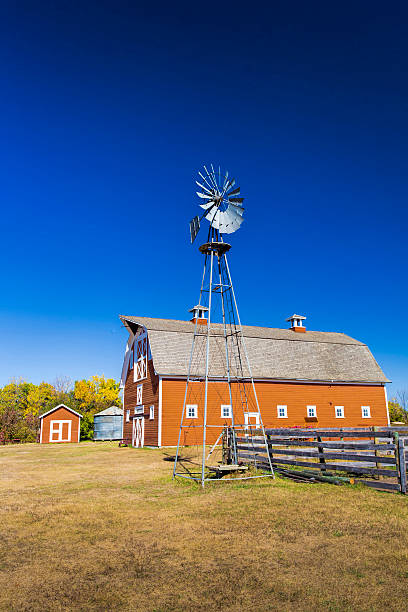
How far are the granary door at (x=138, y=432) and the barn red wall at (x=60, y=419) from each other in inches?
504

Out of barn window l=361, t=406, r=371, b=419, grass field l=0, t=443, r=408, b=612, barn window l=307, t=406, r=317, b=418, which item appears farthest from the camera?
barn window l=361, t=406, r=371, b=419

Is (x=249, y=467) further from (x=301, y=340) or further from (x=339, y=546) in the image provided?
(x=301, y=340)

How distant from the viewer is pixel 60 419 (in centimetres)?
4550

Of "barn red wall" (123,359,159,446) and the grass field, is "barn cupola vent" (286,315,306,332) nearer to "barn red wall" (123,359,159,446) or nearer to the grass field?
→ "barn red wall" (123,359,159,446)

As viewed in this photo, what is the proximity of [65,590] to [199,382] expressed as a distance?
27131mm

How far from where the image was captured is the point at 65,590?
230 inches

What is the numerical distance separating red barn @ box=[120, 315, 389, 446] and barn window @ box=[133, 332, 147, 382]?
0.25ft

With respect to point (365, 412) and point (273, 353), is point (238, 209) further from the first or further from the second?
point (365, 412)

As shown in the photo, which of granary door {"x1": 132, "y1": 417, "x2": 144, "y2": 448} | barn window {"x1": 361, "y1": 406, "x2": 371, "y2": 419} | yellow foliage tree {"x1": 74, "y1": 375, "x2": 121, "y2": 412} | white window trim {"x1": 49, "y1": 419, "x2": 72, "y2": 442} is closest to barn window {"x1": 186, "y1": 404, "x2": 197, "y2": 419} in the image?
granary door {"x1": 132, "y1": 417, "x2": 144, "y2": 448}

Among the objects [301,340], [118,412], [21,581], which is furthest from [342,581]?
[118,412]

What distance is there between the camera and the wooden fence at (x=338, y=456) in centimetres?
1138

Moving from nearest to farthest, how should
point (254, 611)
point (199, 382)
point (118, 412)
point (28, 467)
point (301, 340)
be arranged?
point (254, 611) < point (28, 467) < point (199, 382) < point (301, 340) < point (118, 412)

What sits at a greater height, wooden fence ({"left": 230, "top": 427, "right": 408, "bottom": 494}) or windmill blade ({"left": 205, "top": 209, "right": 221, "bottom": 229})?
windmill blade ({"left": 205, "top": 209, "right": 221, "bottom": 229})

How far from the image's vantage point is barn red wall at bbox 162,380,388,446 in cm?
3116
